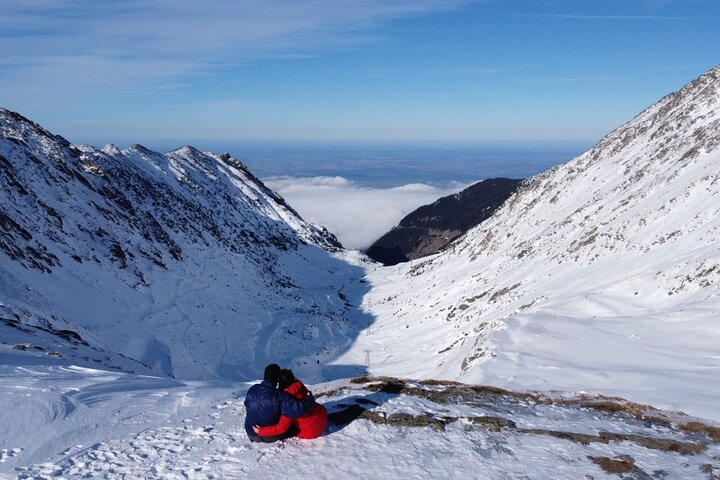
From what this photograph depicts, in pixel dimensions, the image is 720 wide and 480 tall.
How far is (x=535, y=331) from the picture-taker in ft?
68.4

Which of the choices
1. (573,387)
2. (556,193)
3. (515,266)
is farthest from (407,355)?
(556,193)

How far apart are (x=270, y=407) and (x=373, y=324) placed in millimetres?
53638

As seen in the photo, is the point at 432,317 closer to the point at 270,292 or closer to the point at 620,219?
the point at 620,219

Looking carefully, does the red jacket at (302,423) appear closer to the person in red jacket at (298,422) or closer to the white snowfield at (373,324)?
the person in red jacket at (298,422)

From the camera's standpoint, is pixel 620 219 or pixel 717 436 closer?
pixel 717 436

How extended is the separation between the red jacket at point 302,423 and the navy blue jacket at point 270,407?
0.26 ft

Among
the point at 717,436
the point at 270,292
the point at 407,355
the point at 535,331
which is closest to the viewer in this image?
the point at 717,436

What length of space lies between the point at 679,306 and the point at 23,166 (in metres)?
60.9

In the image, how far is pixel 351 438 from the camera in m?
8.44

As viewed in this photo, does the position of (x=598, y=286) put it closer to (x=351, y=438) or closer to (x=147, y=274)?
(x=351, y=438)

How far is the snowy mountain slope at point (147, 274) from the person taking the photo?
120 feet

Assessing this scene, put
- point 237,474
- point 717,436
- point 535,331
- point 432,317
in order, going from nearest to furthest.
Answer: point 237,474 → point 717,436 → point 535,331 → point 432,317

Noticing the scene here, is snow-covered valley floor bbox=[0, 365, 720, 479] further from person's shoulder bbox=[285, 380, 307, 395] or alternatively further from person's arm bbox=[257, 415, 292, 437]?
person's shoulder bbox=[285, 380, 307, 395]

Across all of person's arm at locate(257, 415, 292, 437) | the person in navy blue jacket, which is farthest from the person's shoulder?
person's arm at locate(257, 415, 292, 437)
